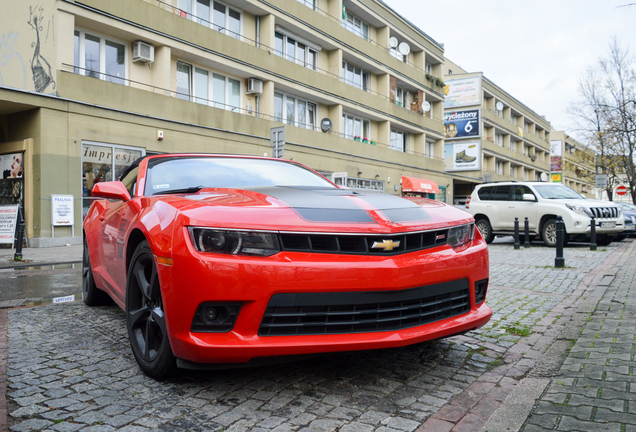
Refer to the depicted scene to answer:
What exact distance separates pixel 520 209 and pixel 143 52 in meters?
12.5

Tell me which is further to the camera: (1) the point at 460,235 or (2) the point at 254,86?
(2) the point at 254,86

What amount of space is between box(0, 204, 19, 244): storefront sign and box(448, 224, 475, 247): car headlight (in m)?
12.2

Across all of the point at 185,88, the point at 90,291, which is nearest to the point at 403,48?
the point at 185,88

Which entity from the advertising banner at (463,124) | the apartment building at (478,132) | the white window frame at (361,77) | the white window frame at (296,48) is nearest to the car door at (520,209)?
the white window frame at (296,48)

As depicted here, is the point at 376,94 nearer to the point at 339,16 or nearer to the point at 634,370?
the point at 339,16

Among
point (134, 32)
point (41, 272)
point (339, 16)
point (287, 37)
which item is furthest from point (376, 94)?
point (41, 272)

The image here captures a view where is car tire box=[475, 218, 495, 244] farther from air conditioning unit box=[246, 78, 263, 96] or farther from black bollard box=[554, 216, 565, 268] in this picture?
air conditioning unit box=[246, 78, 263, 96]

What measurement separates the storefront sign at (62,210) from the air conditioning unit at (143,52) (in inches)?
199

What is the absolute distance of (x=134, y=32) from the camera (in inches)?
644

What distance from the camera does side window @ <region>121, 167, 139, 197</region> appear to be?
402 cm

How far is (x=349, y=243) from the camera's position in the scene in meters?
2.71

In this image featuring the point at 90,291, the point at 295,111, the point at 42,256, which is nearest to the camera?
the point at 90,291

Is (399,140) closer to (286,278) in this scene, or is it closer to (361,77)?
(361,77)

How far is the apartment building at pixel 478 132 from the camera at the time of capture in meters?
47.5
